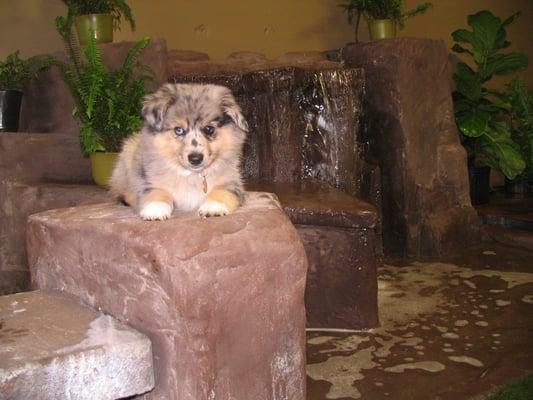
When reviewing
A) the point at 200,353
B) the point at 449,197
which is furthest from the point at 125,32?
the point at 200,353

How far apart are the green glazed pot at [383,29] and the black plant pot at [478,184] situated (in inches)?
81.7

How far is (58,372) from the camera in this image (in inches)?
74.9

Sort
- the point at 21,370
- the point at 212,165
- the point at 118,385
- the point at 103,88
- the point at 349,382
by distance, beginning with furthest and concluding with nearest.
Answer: the point at 103,88 → the point at 349,382 → the point at 212,165 → the point at 118,385 → the point at 21,370

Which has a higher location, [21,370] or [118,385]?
[21,370]

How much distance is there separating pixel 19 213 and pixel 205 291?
2.71 m

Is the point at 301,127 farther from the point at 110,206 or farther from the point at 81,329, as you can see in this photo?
the point at 81,329

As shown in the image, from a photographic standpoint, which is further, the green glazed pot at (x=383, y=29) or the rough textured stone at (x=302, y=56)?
the rough textured stone at (x=302, y=56)

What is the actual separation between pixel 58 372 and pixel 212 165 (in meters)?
1.10

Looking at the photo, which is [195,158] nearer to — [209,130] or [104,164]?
[209,130]

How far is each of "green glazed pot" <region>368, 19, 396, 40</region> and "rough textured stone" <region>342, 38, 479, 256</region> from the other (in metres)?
0.56

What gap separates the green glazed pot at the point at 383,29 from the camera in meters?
6.52

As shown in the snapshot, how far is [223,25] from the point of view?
22.1ft

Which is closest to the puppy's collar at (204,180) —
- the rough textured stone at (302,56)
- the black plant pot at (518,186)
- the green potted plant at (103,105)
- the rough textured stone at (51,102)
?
the green potted plant at (103,105)

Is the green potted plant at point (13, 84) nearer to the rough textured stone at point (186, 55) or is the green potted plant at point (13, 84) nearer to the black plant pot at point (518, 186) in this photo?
the rough textured stone at point (186, 55)
